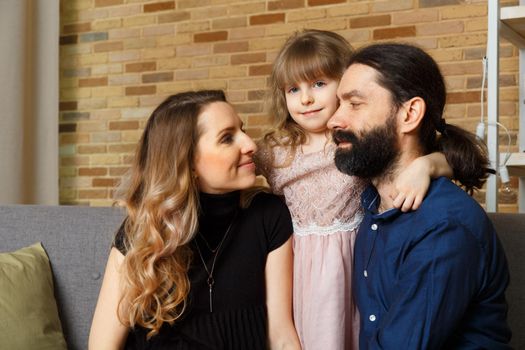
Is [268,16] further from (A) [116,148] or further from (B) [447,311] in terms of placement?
(B) [447,311]

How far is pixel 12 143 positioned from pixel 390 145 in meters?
2.12

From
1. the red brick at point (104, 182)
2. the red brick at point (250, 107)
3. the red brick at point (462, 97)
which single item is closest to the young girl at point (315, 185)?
the red brick at point (462, 97)

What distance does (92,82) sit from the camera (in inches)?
164

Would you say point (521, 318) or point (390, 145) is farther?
point (521, 318)

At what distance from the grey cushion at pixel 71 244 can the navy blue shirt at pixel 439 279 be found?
37.0 inches

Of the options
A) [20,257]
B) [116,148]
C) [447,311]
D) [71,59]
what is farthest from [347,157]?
[71,59]

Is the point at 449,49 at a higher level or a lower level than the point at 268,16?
lower

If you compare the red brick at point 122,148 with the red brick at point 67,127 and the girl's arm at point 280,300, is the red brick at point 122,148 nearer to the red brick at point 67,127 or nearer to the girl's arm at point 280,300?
the red brick at point 67,127

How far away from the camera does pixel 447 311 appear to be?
140 cm

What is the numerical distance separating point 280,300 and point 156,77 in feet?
7.73

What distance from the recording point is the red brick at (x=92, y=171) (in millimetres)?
4141

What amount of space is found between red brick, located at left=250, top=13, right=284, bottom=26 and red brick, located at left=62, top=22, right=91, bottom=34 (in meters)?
1.11

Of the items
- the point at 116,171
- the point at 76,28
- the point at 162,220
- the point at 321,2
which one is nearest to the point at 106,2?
the point at 76,28

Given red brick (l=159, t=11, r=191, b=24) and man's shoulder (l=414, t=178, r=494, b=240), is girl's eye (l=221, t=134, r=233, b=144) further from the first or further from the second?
red brick (l=159, t=11, r=191, b=24)
